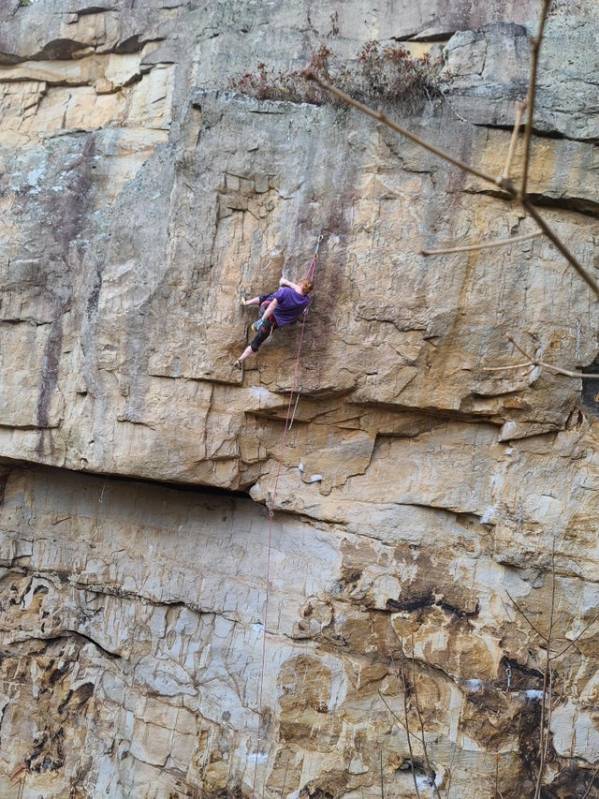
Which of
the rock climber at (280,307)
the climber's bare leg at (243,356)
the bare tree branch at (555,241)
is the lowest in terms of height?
the bare tree branch at (555,241)

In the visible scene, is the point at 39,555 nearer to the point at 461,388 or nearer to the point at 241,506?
the point at 241,506

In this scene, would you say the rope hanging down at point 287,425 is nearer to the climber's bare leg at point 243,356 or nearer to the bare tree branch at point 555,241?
the climber's bare leg at point 243,356

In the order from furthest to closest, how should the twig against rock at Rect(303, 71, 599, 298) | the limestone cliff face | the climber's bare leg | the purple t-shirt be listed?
the climber's bare leg
the limestone cliff face
the purple t-shirt
the twig against rock at Rect(303, 71, 599, 298)

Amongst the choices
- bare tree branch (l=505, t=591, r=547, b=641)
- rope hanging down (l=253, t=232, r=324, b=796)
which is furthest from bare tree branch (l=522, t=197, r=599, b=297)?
bare tree branch (l=505, t=591, r=547, b=641)

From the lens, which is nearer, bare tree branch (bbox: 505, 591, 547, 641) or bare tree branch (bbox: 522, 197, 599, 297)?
bare tree branch (bbox: 522, 197, 599, 297)

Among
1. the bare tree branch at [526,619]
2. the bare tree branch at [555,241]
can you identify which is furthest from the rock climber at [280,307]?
the bare tree branch at [555,241]

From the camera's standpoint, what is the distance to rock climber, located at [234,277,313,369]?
25.0 ft

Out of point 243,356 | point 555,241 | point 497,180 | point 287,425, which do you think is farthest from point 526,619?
point 497,180

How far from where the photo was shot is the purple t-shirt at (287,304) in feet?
24.9

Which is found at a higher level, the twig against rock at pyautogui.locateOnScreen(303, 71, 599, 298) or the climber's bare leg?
the climber's bare leg

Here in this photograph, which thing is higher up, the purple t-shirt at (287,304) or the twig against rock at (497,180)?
the purple t-shirt at (287,304)

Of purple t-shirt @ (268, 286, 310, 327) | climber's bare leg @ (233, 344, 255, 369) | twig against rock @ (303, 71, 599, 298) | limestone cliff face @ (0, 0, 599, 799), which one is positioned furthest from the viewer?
climber's bare leg @ (233, 344, 255, 369)

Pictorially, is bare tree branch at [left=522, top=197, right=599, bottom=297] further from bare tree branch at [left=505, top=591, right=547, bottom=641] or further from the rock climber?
bare tree branch at [left=505, top=591, right=547, bottom=641]

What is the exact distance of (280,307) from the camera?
7.64 metres
